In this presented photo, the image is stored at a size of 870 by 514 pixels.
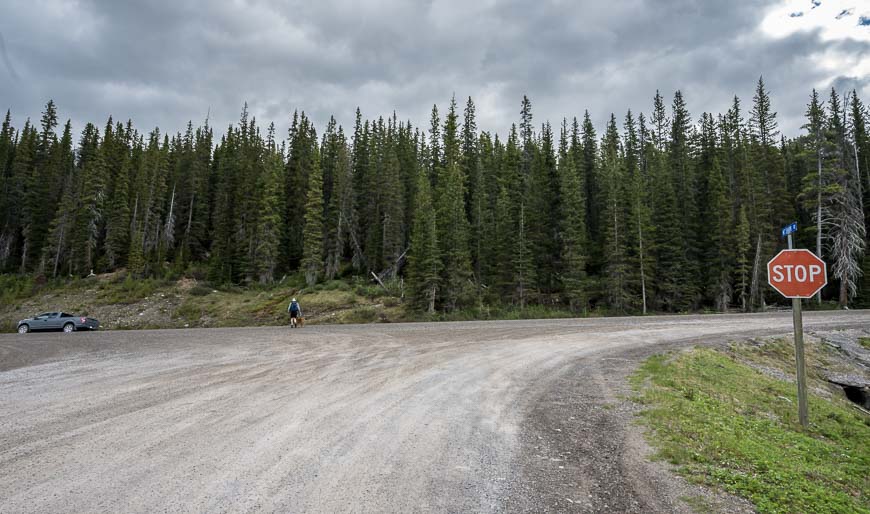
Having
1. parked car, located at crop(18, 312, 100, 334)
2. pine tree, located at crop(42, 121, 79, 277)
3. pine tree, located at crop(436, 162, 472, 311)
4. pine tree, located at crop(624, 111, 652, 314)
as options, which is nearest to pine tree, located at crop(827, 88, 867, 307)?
pine tree, located at crop(624, 111, 652, 314)

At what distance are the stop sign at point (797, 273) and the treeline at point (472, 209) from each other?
88.2 ft

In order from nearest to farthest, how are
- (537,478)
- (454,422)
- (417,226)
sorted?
(537,478) → (454,422) → (417,226)

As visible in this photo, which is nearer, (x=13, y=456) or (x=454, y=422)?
(x=13, y=456)

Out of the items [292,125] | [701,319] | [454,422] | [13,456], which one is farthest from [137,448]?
[292,125]

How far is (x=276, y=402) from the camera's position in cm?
816

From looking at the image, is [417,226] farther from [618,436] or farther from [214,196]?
[214,196]

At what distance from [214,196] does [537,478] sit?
73.0 meters

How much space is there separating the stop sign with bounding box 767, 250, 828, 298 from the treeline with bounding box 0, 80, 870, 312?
26896 mm

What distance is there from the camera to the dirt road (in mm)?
4375

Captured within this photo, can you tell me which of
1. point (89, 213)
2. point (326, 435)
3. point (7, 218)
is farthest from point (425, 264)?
point (7, 218)

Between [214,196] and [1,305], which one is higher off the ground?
[214,196]

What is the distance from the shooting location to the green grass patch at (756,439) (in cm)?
476

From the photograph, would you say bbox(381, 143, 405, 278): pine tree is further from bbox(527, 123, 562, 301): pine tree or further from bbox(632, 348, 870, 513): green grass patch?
bbox(632, 348, 870, 513): green grass patch

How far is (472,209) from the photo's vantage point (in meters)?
46.9
